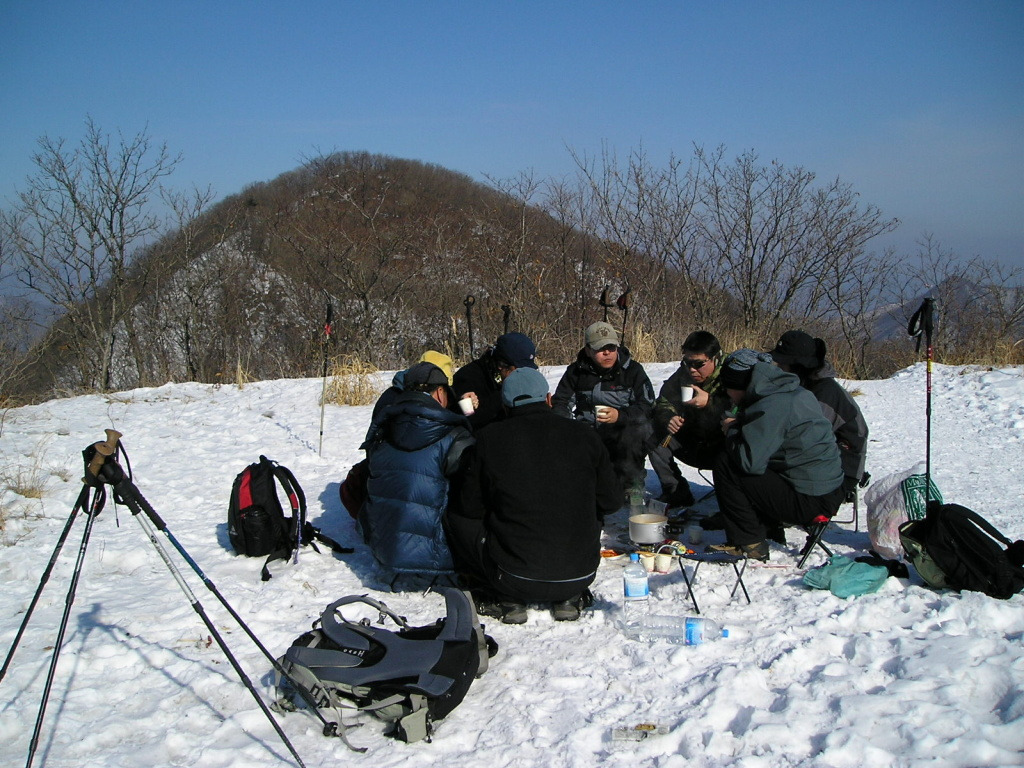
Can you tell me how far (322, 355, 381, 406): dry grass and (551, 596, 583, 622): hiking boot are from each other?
19.1 ft

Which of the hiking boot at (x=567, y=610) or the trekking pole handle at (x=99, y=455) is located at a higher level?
the trekking pole handle at (x=99, y=455)

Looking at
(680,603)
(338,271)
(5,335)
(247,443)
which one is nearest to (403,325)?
(338,271)

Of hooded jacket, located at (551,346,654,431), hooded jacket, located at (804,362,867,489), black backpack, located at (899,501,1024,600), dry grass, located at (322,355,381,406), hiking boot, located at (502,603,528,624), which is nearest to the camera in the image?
black backpack, located at (899,501,1024,600)

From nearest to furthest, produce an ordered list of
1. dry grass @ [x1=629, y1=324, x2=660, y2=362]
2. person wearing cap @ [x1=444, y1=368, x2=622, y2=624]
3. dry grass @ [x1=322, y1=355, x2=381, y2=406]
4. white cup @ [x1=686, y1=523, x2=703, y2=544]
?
person wearing cap @ [x1=444, y1=368, x2=622, y2=624], white cup @ [x1=686, y1=523, x2=703, y2=544], dry grass @ [x1=322, y1=355, x2=381, y2=406], dry grass @ [x1=629, y1=324, x2=660, y2=362]

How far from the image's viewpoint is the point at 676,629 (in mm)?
3625

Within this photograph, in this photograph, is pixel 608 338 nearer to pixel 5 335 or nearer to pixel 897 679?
pixel 897 679

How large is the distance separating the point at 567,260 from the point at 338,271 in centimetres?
921

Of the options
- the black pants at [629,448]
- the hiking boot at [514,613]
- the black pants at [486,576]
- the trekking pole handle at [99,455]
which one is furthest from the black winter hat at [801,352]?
the trekking pole handle at [99,455]

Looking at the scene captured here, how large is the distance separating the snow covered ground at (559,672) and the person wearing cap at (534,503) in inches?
9.5

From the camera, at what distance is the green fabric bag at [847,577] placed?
3734 millimetres

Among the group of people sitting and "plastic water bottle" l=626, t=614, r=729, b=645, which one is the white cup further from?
"plastic water bottle" l=626, t=614, r=729, b=645

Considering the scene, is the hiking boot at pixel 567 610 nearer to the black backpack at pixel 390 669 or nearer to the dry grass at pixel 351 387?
the black backpack at pixel 390 669

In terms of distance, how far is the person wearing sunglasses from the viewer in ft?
16.7

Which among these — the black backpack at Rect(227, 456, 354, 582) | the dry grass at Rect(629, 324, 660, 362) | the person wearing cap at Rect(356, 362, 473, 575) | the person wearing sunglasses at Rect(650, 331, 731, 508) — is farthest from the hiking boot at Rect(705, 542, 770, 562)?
the dry grass at Rect(629, 324, 660, 362)
